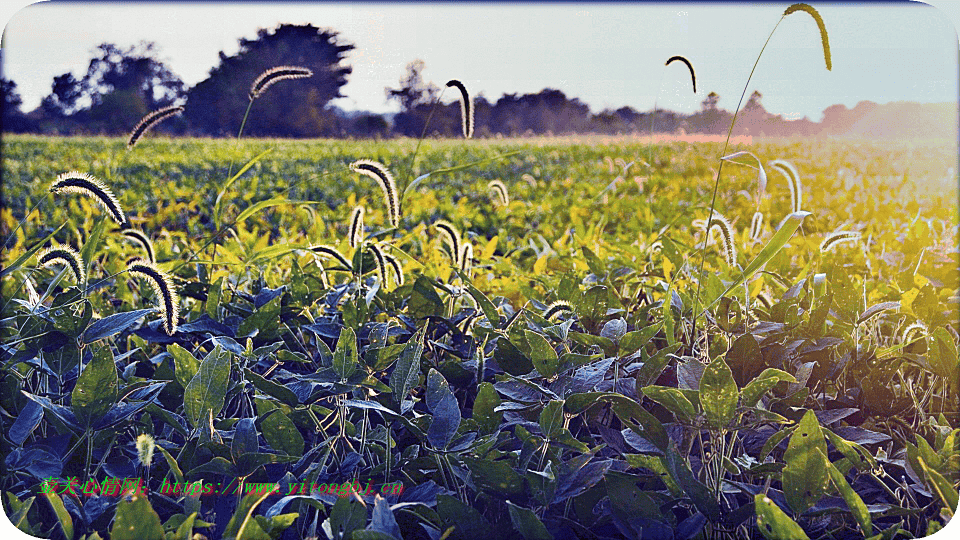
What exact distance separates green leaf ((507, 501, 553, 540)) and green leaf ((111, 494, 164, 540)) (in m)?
0.36

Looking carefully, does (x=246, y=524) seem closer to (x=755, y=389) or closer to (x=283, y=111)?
(x=755, y=389)

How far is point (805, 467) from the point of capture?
31.2 inches

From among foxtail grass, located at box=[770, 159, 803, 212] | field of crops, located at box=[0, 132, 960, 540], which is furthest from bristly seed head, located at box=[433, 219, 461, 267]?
A: foxtail grass, located at box=[770, 159, 803, 212]

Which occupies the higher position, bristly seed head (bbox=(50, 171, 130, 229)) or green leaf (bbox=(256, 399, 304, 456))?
bristly seed head (bbox=(50, 171, 130, 229))

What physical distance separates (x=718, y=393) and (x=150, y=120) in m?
1.17

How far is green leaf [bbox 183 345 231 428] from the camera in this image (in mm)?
887

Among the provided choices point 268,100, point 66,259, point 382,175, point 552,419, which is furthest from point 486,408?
point 268,100

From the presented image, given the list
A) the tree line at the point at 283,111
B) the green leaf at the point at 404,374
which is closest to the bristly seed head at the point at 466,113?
the green leaf at the point at 404,374

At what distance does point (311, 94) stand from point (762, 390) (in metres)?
26.0


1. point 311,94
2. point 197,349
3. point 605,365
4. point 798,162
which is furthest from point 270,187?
point 311,94

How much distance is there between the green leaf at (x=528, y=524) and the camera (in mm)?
724

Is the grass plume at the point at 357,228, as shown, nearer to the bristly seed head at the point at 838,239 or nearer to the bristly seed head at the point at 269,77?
the bristly seed head at the point at 269,77

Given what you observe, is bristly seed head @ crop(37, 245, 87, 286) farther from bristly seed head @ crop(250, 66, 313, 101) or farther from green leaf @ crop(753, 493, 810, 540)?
green leaf @ crop(753, 493, 810, 540)

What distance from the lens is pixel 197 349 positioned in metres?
1.22
